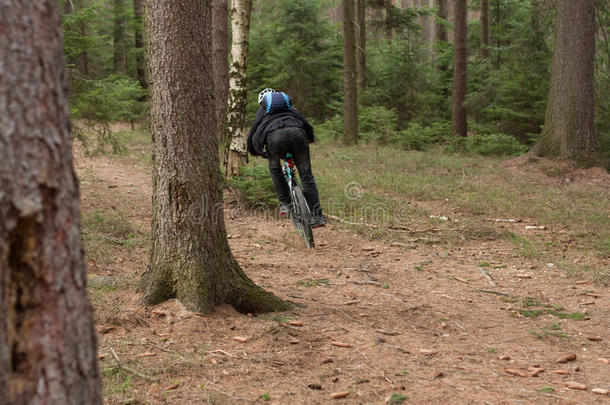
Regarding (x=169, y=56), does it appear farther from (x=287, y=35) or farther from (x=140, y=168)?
(x=287, y=35)

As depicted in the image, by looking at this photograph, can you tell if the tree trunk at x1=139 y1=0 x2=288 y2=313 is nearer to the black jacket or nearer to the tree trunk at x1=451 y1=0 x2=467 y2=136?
the black jacket

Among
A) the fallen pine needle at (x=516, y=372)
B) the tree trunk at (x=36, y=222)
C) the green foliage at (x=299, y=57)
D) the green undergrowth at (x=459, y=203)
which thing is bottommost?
the fallen pine needle at (x=516, y=372)

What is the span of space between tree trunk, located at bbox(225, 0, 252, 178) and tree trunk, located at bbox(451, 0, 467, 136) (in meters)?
9.24

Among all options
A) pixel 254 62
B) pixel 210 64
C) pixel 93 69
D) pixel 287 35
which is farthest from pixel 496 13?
pixel 210 64

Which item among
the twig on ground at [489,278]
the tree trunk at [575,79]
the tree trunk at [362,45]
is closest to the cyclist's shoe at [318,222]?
the twig on ground at [489,278]

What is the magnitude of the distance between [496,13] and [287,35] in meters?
8.17

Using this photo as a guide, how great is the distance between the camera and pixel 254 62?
21344 mm

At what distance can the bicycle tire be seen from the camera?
7.30 m

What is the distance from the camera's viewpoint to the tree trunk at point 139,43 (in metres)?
20.9

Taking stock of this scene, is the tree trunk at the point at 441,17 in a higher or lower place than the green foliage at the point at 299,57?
higher

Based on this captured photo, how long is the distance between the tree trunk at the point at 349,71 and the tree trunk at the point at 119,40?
32.4 ft

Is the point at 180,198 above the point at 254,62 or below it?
below

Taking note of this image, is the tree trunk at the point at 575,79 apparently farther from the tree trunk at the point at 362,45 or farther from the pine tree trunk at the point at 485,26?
the tree trunk at the point at 362,45

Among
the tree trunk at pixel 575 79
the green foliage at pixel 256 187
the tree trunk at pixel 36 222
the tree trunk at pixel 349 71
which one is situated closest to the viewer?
the tree trunk at pixel 36 222
